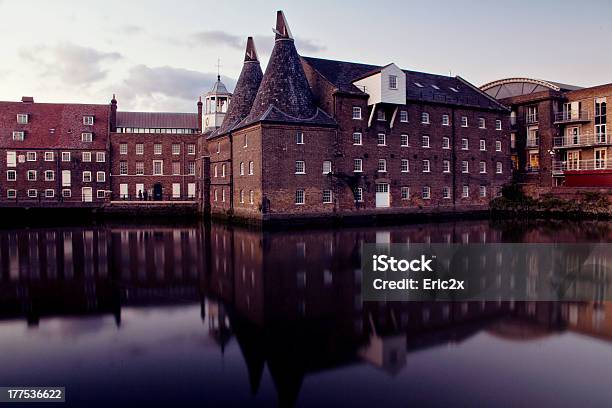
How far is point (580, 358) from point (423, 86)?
33.1 metres

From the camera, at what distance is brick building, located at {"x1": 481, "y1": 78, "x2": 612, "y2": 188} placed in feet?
125

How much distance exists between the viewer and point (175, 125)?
173ft

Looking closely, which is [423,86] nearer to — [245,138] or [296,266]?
[245,138]

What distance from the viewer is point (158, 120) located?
172ft

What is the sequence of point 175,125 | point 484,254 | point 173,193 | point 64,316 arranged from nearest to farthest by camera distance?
point 64,316 → point 484,254 → point 173,193 → point 175,125

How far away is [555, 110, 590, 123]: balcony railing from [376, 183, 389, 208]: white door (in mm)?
16702

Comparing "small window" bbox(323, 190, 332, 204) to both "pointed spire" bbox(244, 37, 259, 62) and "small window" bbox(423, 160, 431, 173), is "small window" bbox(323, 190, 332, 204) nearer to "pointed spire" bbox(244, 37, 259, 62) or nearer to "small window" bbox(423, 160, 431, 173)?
"small window" bbox(423, 160, 431, 173)

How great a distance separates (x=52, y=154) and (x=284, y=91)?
26.2 m

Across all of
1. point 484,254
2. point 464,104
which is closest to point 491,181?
point 464,104

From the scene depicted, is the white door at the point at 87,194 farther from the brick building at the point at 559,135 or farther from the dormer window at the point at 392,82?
the brick building at the point at 559,135

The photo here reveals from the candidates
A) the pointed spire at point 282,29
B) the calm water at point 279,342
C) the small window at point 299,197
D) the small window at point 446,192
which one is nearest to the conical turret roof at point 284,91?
the pointed spire at point 282,29

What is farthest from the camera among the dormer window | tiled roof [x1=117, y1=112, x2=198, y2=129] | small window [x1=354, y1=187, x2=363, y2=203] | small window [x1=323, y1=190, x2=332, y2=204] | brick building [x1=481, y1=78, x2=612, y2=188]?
tiled roof [x1=117, y1=112, x2=198, y2=129]

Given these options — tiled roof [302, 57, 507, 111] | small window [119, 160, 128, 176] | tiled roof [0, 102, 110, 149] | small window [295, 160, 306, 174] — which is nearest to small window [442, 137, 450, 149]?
tiled roof [302, 57, 507, 111]

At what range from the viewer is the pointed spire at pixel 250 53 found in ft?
128
